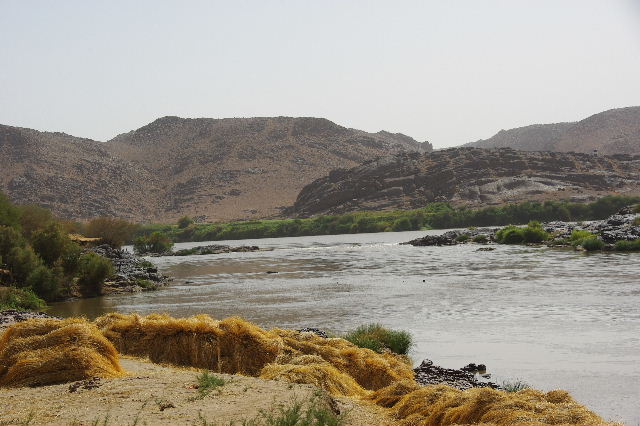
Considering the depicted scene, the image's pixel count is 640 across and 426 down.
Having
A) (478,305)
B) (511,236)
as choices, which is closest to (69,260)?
(478,305)

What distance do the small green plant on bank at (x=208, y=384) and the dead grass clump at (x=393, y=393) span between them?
291 cm

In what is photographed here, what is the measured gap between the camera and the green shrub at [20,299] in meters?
28.9

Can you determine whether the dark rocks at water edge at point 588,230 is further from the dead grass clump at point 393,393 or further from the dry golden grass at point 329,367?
the dead grass clump at point 393,393

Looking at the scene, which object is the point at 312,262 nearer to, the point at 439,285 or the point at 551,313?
the point at 439,285

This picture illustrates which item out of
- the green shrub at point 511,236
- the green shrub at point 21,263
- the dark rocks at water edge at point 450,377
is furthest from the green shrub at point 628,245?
the green shrub at point 21,263

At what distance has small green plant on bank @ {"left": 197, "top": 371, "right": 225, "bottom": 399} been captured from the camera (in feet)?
31.0

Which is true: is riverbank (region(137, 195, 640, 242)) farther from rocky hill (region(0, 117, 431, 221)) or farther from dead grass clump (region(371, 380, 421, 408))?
dead grass clump (region(371, 380, 421, 408))

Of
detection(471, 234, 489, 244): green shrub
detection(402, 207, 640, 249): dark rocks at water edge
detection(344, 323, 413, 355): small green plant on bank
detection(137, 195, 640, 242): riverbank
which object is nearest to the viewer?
detection(344, 323, 413, 355): small green plant on bank

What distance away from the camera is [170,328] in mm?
15344

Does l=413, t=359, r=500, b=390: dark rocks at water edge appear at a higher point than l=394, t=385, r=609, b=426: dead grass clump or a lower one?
lower

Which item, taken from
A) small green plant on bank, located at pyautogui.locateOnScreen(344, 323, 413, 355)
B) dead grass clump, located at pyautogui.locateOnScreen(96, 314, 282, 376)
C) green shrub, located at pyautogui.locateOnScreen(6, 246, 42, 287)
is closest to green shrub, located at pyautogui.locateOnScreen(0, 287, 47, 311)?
green shrub, located at pyautogui.locateOnScreen(6, 246, 42, 287)

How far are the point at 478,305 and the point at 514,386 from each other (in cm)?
1406

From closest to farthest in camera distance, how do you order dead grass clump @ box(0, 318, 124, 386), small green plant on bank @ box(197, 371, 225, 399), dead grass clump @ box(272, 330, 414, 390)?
small green plant on bank @ box(197, 371, 225, 399)
dead grass clump @ box(0, 318, 124, 386)
dead grass clump @ box(272, 330, 414, 390)

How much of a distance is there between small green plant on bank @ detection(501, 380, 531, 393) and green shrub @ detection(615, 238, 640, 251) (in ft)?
134
